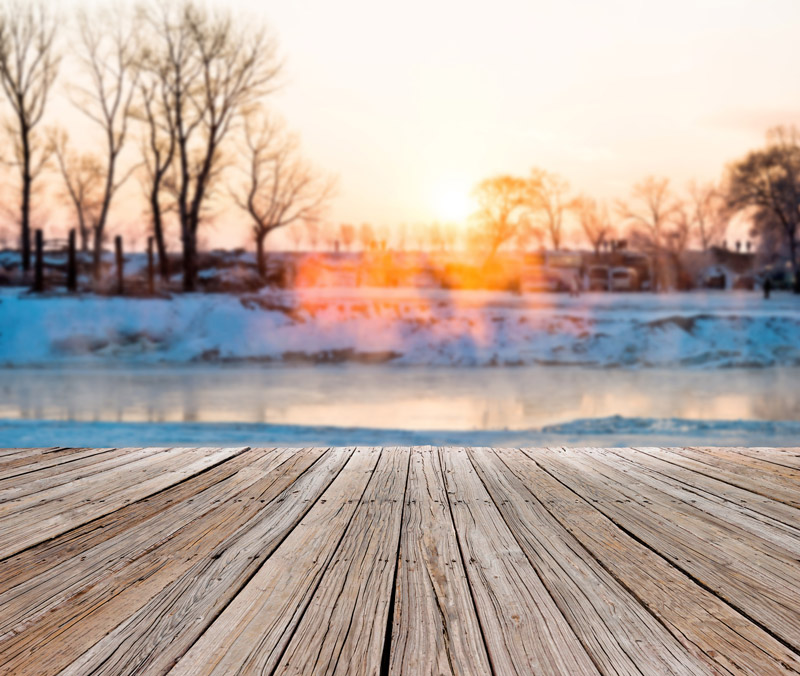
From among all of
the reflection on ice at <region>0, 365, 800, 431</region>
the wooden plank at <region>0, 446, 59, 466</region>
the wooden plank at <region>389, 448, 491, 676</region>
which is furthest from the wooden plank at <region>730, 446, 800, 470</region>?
the reflection on ice at <region>0, 365, 800, 431</region>

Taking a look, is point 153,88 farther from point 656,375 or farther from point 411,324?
point 656,375

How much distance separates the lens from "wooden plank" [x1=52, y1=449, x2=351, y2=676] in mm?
1850

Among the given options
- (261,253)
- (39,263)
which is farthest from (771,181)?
(39,263)

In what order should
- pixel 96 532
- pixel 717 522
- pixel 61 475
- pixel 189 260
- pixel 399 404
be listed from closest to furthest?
pixel 96 532 → pixel 717 522 → pixel 61 475 → pixel 399 404 → pixel 189 260

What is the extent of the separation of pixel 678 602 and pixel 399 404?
1058 centimetres

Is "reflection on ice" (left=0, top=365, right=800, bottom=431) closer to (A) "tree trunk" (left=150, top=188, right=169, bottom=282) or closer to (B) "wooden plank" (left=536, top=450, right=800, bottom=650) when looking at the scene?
(B) "wooden plank" (left=536, top=450, right=800, bottom=650)

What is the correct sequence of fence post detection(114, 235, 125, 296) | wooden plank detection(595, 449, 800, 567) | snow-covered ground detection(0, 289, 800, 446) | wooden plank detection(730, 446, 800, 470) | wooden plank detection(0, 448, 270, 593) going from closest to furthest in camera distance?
wooden plank detection(0, 448, 270, 593) → wooden plank detection(595, 449, 800, 567) → wooden plank detection(730, 446, 800, 470) → snow-covered ground detection(0, 289, 800, 446) → fence post detection(114, 235, 125, 296)

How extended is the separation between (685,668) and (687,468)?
257 cm

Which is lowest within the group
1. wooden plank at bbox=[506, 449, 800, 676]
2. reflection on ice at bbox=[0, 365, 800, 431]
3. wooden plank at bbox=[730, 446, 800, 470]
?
reflection on ice at bbox=[0, 365, 800, 431]

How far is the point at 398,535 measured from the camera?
9.24ft

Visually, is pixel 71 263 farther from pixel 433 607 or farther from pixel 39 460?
pixel 433 607

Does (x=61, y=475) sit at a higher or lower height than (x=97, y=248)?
lower

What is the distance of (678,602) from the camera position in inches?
86.2

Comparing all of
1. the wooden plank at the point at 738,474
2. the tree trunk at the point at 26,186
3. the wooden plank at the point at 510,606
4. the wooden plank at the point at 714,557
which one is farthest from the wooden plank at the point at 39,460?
the tree trunk at the point at 26,186
